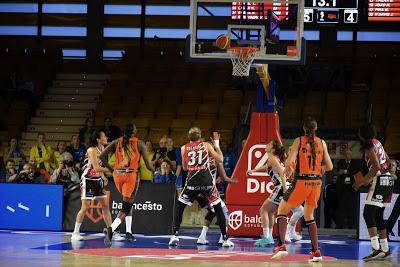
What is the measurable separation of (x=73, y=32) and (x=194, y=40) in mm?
14316

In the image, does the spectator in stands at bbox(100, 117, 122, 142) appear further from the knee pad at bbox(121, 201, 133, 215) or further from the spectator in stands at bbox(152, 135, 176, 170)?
the knee pad at bbox(121, 201, 133, 215)

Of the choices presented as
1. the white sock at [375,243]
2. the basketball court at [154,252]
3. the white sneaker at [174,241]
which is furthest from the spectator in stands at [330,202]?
the white sock at [375,243]

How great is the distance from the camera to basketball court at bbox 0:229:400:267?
11.8 meters

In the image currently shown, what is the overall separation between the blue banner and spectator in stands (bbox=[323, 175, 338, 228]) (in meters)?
5.73

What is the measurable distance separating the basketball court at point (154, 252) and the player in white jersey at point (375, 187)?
34 centimetres

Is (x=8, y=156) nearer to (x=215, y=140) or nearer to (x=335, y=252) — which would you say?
(x=215, y=140)

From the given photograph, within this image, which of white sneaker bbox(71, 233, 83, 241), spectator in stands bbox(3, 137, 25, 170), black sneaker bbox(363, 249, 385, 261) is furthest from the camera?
spectator in stands bbox(3, 137, 25, 170)

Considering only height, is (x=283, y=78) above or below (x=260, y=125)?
above

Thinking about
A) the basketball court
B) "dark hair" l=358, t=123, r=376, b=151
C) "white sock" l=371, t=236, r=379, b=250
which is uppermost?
"dark hair" l=358, t=123, r=376, b=151

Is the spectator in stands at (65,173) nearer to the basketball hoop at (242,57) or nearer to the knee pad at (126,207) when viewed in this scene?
the knee pad at (126,207)

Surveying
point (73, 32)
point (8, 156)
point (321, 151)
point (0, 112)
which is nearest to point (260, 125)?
point (321, 151)

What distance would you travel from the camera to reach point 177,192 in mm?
17906

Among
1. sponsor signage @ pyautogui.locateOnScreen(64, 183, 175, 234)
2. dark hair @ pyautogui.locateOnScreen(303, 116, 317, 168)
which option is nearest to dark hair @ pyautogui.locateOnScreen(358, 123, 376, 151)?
dark hair @ pyautogui.locateOnScreen(303, 116, 317, 168)

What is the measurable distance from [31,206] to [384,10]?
10.9 meters
